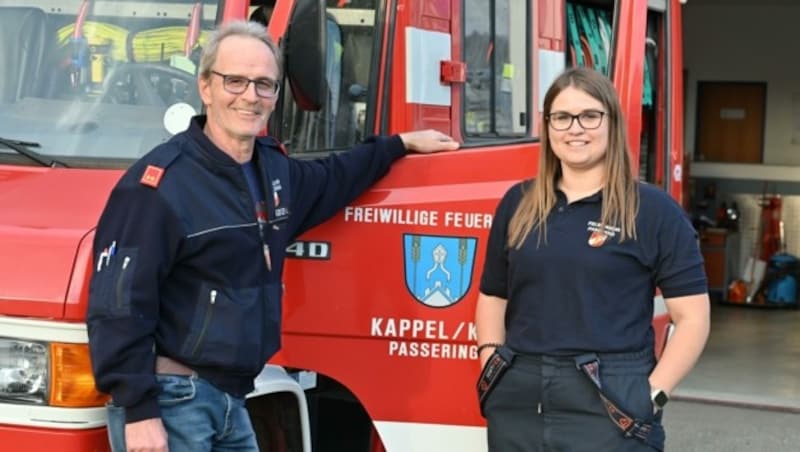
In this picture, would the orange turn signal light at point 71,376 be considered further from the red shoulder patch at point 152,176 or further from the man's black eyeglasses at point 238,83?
the man's black eyeglasses at point 238,83

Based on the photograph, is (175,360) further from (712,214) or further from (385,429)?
(712,214)

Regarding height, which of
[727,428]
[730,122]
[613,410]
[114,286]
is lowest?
[727,428]

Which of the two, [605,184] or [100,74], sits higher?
[100,74]

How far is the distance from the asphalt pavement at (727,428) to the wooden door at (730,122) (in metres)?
6.52

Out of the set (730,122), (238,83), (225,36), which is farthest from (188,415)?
(730,122)

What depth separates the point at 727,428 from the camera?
26.7ft

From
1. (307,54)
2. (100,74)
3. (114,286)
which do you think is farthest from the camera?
(100,74)

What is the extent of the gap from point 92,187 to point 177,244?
49cm

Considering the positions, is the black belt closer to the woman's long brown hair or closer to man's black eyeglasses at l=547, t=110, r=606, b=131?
the woman's long brown hair

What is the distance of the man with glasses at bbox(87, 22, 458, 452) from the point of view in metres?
2.81

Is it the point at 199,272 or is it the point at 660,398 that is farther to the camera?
the point at 660,398

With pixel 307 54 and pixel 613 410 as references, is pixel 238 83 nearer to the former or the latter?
pixel 307 54

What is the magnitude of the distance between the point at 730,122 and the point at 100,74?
40.7 feet

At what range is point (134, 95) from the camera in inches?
141
